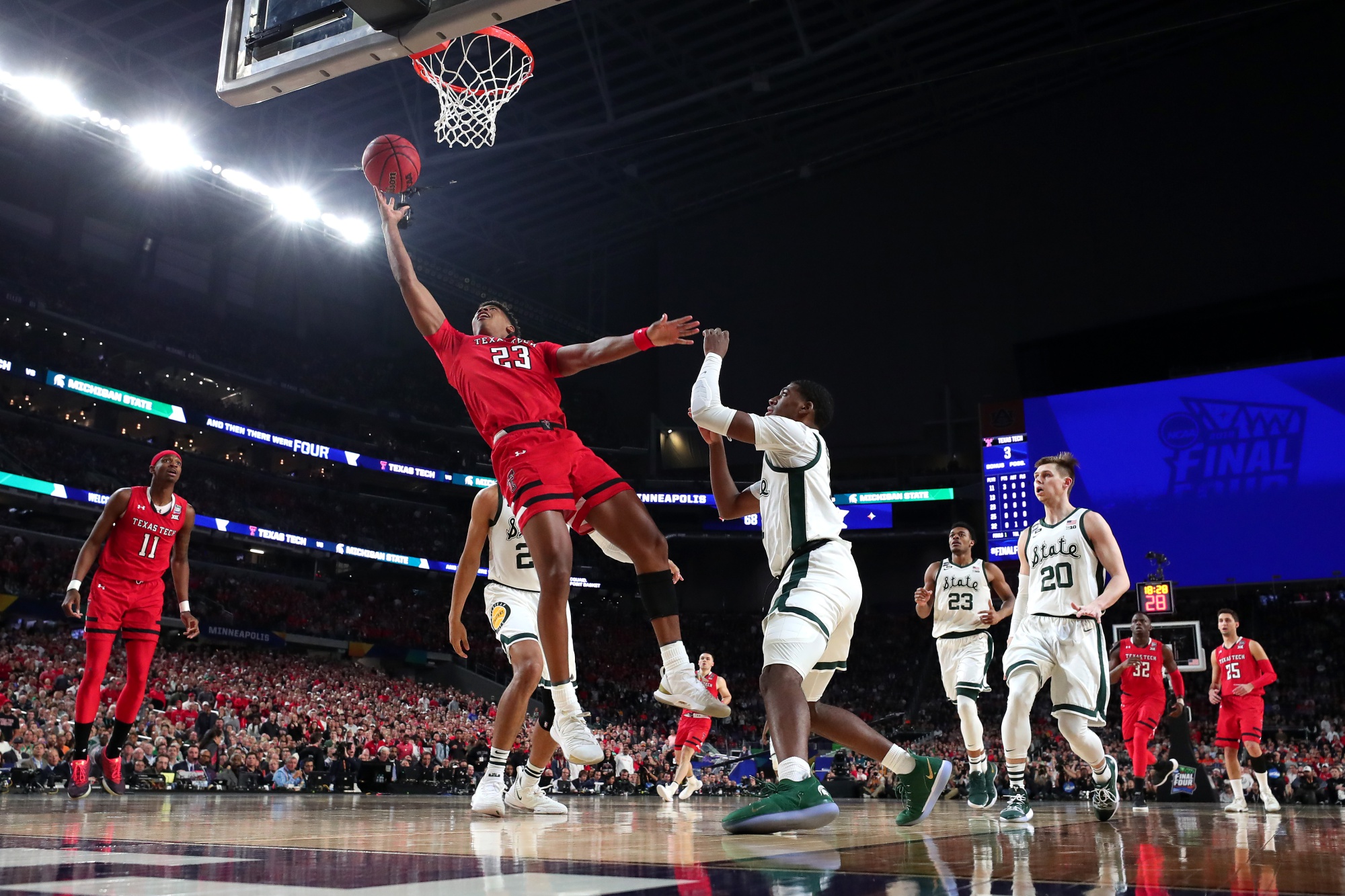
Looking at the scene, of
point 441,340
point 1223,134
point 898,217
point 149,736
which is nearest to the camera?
point 441,340

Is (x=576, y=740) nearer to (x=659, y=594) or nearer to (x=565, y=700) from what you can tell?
(x=565, y=700)

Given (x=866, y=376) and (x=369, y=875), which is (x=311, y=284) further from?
(x=369, y=875)

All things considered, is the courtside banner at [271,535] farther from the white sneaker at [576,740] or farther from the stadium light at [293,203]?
the white sneaker at [576,740]

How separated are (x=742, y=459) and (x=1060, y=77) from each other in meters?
15.3

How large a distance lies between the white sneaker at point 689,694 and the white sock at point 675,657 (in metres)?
0.02

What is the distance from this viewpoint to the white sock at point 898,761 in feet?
15.1

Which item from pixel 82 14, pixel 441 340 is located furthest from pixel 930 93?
pixel 441 340

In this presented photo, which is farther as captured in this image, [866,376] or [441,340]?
[866,376]

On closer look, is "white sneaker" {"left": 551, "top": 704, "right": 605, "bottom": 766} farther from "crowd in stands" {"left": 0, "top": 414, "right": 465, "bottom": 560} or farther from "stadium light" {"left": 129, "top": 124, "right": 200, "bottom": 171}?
"crowd in stands" {"left": 0, "top": 414, "right": 465, "bottom": 560}

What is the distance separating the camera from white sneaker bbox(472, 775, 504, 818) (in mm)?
5496

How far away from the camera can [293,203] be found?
86.3ft

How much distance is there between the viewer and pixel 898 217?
102ft

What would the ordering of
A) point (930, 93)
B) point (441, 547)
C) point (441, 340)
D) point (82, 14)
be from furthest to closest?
point (441, 547) → point (930, 93) → point (82, 14) → point (441, 340)

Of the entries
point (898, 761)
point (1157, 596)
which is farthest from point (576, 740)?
point (1157, 596)
